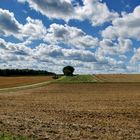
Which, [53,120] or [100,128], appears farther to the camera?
[53,120]

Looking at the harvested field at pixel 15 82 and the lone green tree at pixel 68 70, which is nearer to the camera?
the harvested field at pixel 15 82

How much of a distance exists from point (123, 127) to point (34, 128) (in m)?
3.86

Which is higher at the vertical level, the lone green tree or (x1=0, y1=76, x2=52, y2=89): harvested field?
the lone green tree

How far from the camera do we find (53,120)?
1884cm

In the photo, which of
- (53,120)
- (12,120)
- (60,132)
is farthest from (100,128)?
(12,120)

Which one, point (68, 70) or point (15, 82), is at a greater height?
point (68, 70)

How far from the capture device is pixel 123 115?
21516mm

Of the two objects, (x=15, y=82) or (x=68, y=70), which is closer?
(x=15, y=82)

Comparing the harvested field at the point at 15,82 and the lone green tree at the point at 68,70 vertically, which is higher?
the lone green tree at the point at 68,70

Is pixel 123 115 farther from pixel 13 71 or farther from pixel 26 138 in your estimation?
pixel 13 71

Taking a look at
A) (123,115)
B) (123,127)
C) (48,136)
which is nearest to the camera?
(48,136)

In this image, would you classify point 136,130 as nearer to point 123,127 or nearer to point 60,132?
point 123,127

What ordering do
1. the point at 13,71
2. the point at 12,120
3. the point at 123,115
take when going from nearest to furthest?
the point at 12,120 → the point at 123,115 → the point at 13,71

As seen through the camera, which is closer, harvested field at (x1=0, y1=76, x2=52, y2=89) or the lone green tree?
harvested field at (x1=0, y1=76, x2=52, y2=89)
